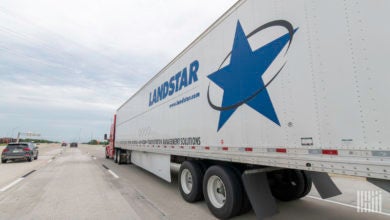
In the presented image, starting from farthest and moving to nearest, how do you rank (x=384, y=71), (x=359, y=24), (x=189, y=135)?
(x=189, y=135), (x=359, y=24), (x=384, y=71)

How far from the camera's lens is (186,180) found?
19.7 feet

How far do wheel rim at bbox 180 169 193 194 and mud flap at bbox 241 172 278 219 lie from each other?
7.23 ft

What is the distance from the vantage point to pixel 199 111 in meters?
5.34

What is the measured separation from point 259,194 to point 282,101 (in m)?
1.88

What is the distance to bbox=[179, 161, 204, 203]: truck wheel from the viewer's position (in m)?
5.28

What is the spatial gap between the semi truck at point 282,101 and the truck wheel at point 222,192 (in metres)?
0.02

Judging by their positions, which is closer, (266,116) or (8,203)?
(266,116)

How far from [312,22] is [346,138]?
61.9 inches

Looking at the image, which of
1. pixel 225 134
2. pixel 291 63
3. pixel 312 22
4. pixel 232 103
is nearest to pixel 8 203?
pixel 225 134

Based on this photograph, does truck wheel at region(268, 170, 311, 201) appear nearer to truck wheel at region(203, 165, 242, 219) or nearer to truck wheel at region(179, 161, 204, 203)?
truck wheel at region(203, 165, 242, 219)

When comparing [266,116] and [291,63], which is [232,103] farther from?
[291,63]

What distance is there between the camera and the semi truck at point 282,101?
2309 mm

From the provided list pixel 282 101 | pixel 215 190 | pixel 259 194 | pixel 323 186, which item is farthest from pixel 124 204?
pixel 323 186

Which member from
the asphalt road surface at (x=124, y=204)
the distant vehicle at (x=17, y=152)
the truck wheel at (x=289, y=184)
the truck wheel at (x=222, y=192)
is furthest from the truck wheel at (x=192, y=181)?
the distant vehicle at (x=17, y=152)
